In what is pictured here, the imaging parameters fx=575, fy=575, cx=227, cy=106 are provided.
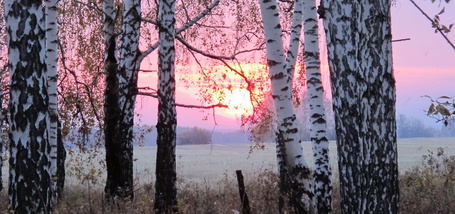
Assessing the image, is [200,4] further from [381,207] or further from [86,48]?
[381,207]

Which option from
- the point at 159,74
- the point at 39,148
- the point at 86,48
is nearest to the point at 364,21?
the point at 39,148

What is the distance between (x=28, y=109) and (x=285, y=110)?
3.66 metres

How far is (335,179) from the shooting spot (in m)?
17.4

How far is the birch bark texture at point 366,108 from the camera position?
5285 mm

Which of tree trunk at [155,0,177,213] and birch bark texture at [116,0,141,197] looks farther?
birch bark texture at [116,0,141,197]

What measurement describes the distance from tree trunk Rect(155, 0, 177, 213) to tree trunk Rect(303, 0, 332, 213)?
2.59 metres

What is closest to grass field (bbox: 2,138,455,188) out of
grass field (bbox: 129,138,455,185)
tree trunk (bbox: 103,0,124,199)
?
grass field (bbox: 129,138,455,185)

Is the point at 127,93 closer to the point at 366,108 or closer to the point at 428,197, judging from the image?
the point at 428,197

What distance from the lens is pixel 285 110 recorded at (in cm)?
863

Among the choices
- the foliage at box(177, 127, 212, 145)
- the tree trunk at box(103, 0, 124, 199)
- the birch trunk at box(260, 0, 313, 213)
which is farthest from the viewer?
the foliage at box(177, 127, 212, 145)

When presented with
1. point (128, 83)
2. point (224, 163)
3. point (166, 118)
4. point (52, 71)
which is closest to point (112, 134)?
point (128, 83)

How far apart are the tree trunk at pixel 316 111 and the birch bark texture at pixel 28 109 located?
482 centimetres

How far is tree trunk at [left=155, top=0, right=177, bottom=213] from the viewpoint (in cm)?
1080

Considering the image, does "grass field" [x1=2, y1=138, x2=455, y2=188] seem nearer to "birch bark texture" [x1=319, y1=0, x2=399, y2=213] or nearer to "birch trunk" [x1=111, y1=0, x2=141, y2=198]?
"birch trunk" [x1=111, y1=0, x2=141, y2=198]
